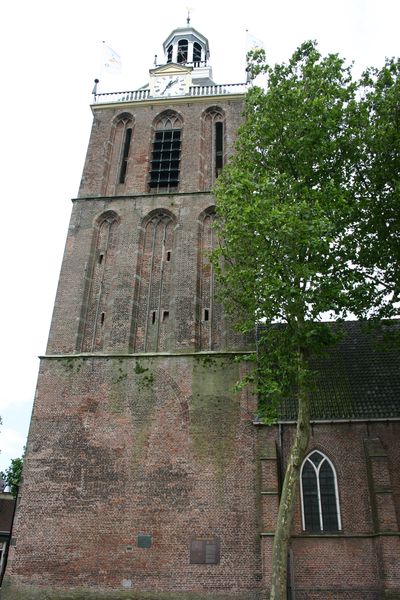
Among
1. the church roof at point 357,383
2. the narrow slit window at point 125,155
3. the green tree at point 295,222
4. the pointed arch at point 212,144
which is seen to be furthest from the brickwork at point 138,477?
the narrow slit window at point 125,155

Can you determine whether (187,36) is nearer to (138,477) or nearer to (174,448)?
(174,448)

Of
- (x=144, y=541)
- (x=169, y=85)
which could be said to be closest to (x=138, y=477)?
(x=144, y=541)

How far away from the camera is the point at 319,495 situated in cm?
1716

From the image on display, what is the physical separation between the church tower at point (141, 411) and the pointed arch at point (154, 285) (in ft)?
0.18

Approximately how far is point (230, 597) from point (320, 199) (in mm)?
11738

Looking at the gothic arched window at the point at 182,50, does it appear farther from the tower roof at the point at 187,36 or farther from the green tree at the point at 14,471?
the green tree at the point at 14,471

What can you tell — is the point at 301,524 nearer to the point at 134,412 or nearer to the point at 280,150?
the point at 134,412

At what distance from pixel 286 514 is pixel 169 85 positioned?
22923 millimetres

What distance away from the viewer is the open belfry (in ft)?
53.1

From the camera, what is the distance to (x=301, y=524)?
16703 mm

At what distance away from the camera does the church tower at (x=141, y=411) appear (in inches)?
650

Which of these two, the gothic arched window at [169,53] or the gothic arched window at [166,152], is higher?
the gothic arched window at [169,53]

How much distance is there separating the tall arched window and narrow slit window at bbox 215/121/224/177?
13559 millimetres

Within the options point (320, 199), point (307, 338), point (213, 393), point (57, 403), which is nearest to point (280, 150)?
point (320, 199)
